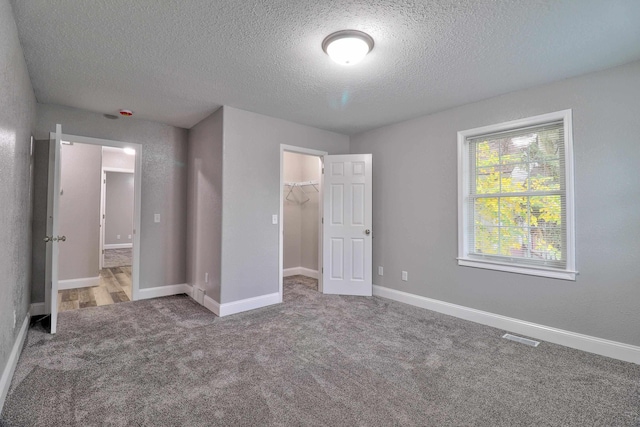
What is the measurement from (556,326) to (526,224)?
0.98 metres

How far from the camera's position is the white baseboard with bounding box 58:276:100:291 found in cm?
456

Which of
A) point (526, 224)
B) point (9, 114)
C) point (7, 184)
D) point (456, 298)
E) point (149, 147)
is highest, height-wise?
point (149, 147)

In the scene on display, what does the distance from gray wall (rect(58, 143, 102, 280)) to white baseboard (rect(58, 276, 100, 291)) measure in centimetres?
5

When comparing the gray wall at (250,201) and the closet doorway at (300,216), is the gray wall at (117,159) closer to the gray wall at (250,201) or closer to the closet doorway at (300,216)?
the closet doorway at (300,216)

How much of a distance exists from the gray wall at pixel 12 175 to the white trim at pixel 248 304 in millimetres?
1742

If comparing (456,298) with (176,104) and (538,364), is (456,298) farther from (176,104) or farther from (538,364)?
(176,104)

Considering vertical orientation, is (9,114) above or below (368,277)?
above

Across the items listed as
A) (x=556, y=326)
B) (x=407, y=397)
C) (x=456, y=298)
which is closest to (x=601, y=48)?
(x=556, y=326)

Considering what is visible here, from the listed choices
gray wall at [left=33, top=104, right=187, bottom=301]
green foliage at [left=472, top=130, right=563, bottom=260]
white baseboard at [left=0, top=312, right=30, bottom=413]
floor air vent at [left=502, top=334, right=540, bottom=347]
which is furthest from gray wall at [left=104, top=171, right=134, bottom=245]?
floor air vent at [left=502, top=334, right=540, bottom=347]

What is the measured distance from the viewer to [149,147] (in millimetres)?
4270

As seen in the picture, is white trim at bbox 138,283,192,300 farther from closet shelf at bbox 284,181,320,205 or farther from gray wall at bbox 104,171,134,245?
gray wall at bbox 104,171,134,245

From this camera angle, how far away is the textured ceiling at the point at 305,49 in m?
1.91

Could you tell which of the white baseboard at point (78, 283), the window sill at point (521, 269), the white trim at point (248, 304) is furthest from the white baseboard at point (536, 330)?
the white baseboard at point (78, 283)

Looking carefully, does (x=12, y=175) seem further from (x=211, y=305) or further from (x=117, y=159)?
(x=117, y=159)
